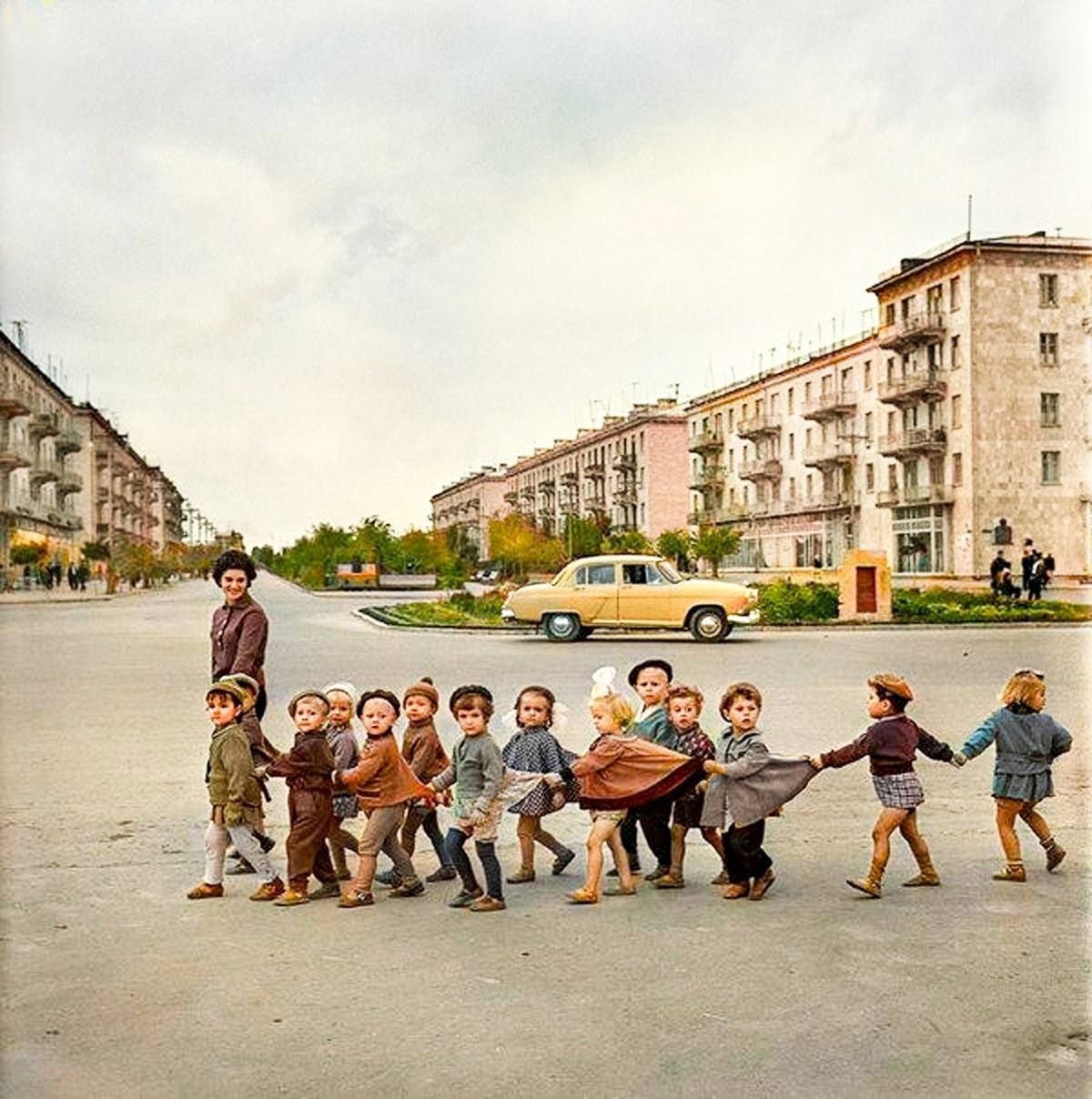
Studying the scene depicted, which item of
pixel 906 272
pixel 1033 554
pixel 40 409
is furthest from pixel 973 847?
pixel 906 272

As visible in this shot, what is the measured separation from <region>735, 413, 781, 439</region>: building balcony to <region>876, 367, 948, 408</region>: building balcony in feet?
26.1

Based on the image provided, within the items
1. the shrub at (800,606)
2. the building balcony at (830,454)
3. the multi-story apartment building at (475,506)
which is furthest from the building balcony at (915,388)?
the shrub at (800,606)

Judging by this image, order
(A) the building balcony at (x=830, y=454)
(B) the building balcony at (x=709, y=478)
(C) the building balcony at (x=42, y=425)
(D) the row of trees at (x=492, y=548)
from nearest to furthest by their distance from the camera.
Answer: (D) the row of trees at (x=492, y=548) → (C) the building balcony at (x=42, y=425) → (A) the building balcony at (x=830, y=454) → (B) the building balcony at (x=709, y=478)

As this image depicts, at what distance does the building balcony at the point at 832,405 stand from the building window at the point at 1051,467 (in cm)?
1193

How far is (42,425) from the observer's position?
39.9 meters

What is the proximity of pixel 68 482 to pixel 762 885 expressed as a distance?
4344 centimetres

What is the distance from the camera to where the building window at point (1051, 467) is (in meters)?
39.5

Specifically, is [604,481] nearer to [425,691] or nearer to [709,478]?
[709,478]

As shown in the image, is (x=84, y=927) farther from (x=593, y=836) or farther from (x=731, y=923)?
(x=731, y=923)

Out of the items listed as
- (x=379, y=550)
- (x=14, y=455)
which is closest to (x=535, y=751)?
(x=14, y=455)

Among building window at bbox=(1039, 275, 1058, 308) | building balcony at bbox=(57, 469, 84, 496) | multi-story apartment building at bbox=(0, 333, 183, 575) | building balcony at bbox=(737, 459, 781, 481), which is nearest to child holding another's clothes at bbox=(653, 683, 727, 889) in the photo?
multi-story apartment building at bbox=(0, 333, 183, 575)

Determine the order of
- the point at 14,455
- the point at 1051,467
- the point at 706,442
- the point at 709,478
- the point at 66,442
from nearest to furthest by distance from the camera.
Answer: the point at 14,455 → the point at 1051,467 → the point at 66,442 → the point at 706,442 → the point at 709,478

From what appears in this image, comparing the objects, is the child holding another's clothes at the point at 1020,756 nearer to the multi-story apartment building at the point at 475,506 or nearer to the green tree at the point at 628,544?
the green tree at the point at 628,544

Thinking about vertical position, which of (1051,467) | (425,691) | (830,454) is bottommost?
(425,691)
